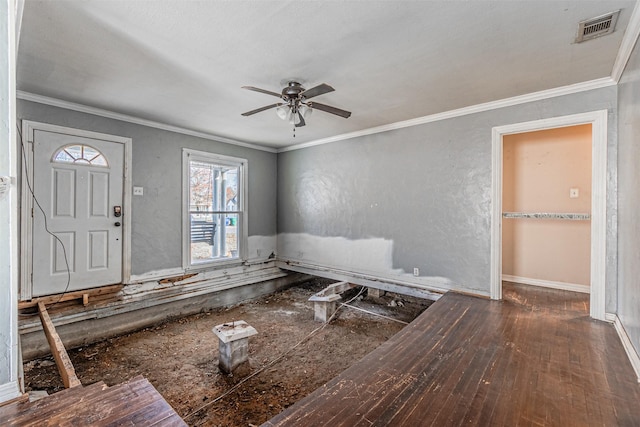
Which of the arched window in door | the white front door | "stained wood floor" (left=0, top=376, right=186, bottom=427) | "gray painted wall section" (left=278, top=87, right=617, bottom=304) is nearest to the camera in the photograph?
"stained wood floor" (left=0, top=376, right=186, bottom=427)

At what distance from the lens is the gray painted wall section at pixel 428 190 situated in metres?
3.28

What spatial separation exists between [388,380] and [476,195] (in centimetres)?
268

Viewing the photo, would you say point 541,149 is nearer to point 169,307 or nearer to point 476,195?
point 476,195

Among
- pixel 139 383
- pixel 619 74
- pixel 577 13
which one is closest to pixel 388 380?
pixel 139 383

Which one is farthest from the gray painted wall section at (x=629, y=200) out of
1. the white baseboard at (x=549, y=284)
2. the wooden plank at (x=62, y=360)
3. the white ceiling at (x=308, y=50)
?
the wooden plank at (x=62, y=360)

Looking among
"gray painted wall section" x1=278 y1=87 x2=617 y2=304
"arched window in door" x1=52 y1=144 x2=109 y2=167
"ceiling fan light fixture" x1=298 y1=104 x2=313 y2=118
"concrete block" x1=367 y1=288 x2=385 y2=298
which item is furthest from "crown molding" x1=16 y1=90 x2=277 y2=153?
"concrete block" x1=367 y1=288 x2=385 y2=298

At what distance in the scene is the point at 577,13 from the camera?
190cm

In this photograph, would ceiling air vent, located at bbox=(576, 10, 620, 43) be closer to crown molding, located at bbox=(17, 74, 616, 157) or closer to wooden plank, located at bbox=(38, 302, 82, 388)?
crown molding, located at bbox=(17, 74, 616, 157)

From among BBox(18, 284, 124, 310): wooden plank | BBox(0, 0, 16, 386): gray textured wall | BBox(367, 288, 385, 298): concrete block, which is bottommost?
BBox(367, 288, 385, 298): concrete block

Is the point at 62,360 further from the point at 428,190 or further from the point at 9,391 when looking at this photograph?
Result: the point at 428,190

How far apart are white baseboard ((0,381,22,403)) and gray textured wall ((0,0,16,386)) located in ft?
0.08

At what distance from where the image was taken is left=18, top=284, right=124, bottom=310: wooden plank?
10.9 ft

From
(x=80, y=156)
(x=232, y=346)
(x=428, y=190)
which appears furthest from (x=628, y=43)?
(x=80, y=156)

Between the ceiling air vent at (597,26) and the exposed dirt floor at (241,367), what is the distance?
3.56m
